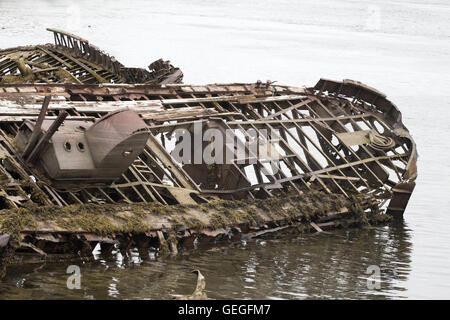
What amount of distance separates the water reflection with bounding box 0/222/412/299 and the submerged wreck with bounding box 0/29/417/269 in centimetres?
35

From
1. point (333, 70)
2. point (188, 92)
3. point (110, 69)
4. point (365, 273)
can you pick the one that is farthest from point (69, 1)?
point (365, 273)

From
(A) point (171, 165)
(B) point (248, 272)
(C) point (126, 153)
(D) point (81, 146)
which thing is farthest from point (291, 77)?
(D) point (81, 146)

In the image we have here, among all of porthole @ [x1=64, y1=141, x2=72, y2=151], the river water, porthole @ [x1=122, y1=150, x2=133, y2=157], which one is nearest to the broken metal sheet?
the river water

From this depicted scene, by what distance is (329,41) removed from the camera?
261ft

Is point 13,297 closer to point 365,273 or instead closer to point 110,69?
point 365,273

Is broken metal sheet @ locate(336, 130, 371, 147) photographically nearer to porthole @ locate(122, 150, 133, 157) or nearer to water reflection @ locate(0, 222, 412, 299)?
water reflection @ locate(0, 222, 412, 299)

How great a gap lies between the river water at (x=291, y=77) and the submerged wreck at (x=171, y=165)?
67 centimetres

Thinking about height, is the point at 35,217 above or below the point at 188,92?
below

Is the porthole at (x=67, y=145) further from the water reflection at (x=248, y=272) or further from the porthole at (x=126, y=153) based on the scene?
the water reflection at (x=248, y=272)

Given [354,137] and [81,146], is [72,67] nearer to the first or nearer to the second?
[354,137]

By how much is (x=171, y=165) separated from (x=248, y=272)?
3511mm

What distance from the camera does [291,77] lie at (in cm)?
6003
